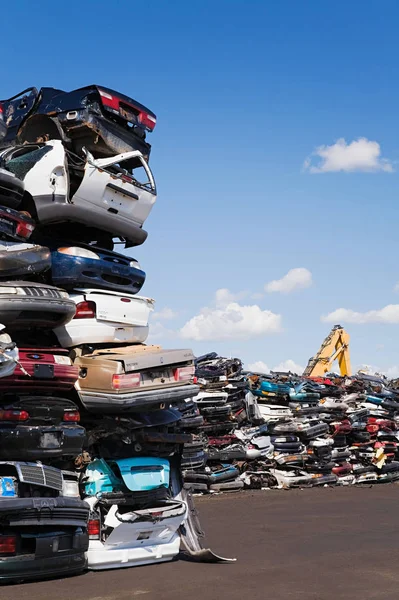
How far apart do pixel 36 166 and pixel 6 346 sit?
2.61 m

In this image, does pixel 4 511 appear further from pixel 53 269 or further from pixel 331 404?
pixel 331 404

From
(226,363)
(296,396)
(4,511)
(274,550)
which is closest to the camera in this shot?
(4,511)

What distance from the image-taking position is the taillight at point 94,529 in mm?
8469

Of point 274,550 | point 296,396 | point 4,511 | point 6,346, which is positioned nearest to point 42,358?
point 6,346

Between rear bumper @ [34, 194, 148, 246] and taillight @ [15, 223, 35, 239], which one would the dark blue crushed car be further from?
taillight @ [15, 223, 35, 239]

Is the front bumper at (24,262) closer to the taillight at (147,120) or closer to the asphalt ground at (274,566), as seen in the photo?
the taillight at (147,120)

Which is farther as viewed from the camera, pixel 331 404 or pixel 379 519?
pixel 331 404

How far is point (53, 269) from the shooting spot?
929cm

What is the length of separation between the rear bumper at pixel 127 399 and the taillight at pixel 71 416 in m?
0.31

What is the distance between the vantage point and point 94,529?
8.50 meters

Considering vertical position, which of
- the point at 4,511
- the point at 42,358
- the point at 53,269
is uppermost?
the point at 53,269

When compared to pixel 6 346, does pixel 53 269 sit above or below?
above

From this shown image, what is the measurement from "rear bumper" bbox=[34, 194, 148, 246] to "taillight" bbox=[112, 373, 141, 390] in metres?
2.08

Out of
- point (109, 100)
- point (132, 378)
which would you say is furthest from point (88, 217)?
point (132, 378)
